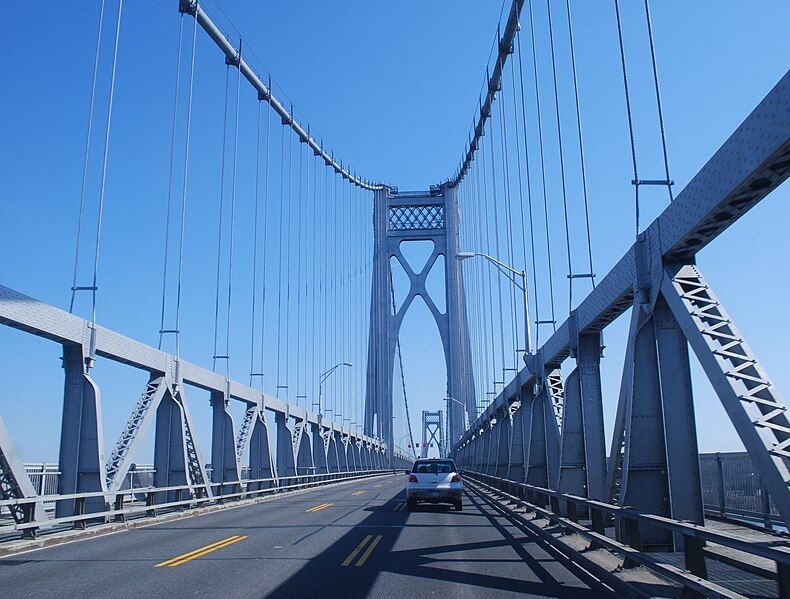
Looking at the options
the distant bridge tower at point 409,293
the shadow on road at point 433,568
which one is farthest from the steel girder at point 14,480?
the distant bridge tower at point 409,293

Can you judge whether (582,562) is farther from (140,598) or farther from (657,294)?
(140,598)

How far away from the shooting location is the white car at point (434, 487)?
81.0 feet

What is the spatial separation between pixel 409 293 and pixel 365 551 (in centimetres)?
7844

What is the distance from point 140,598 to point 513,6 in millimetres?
24477

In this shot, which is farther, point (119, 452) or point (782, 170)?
point (119, 452)

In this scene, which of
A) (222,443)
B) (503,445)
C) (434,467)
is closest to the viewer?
(434,467)

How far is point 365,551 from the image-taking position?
43.2 ft

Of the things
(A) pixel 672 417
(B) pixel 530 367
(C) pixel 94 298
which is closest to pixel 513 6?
(B) pixel 530 367

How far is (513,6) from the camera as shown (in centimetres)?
2803

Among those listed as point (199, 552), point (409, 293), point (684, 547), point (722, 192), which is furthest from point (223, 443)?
point (409, 293)

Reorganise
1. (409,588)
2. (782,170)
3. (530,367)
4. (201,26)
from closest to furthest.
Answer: (782,170) → (409,588) → (530,367) → (201,26)

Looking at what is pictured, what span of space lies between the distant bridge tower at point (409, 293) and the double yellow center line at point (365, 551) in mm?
69907

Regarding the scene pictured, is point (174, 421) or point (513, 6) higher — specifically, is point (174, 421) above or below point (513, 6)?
below

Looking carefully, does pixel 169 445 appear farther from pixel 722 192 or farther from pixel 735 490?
pixel 722 192
